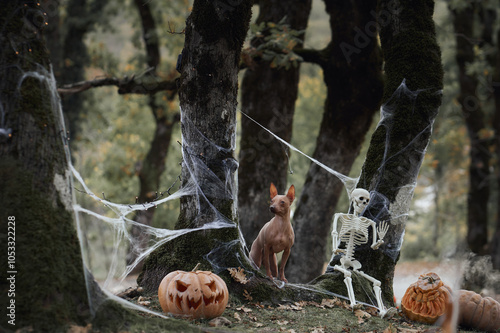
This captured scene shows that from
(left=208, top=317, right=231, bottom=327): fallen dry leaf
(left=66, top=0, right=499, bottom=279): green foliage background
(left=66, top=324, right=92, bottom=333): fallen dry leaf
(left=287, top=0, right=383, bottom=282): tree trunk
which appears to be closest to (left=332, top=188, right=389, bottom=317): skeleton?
(left=208, top=317, right=231, bottom=327): fallen dry leaf

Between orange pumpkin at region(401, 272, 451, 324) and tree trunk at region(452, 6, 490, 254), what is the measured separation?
10330 mm

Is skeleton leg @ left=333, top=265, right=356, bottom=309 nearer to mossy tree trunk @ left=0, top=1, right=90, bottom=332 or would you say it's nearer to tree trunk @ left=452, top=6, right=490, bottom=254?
mossy tree trunk @ left=0, top=1, right=90, bottom=332

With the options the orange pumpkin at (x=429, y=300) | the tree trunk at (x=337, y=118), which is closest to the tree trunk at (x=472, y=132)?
the tree trunk at (x=337, y=118)

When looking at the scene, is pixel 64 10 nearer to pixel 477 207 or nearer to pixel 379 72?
pixel 379 72

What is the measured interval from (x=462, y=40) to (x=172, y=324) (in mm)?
14536

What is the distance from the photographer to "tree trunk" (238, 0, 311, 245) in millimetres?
9719

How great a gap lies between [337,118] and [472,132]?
24.7 feet

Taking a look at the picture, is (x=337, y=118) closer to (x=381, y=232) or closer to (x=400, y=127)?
(x=400, y=127)

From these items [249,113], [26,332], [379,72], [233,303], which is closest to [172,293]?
[233,303]

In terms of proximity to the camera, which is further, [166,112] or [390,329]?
[166,112]

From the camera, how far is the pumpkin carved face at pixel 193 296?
4617mm

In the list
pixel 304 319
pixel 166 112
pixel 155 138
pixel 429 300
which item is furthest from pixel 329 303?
pixel 155 138

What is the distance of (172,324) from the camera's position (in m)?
4.13

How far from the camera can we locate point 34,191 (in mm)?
3719
